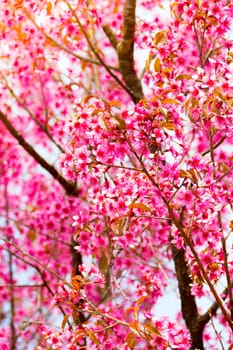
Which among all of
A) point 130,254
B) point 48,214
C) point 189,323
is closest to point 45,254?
point 48,214

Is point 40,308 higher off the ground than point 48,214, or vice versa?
point 48,214

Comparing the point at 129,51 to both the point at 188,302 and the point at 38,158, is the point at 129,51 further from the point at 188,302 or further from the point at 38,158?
the point at 188,302

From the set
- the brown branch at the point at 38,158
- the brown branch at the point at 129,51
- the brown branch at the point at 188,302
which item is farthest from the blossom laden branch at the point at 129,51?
the brown branch at the point at 188,302

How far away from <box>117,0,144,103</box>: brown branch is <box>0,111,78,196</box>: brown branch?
→ 1.22 m

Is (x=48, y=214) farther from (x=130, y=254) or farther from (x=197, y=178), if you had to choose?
(x=197, y=178)

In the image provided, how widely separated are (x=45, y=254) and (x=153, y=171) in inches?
175

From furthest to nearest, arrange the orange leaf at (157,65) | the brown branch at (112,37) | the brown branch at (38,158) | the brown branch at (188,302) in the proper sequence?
the brown branch at (38,158), the brown branch at (112,37), the brown branch at (188,302), the orange leaf at (157,65)

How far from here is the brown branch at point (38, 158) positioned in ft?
19.2

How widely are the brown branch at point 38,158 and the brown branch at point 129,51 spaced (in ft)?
4.02

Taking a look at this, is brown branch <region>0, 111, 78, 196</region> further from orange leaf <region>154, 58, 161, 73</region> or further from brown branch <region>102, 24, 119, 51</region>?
orange leaf <region>154, 58, 161, 73</region>

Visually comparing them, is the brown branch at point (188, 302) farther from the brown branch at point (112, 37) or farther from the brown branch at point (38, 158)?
the brown branch at point (112, 37)

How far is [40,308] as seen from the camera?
298 inches

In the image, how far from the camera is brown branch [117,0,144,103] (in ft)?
17.3

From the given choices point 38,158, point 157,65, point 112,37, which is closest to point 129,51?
point 112,37
